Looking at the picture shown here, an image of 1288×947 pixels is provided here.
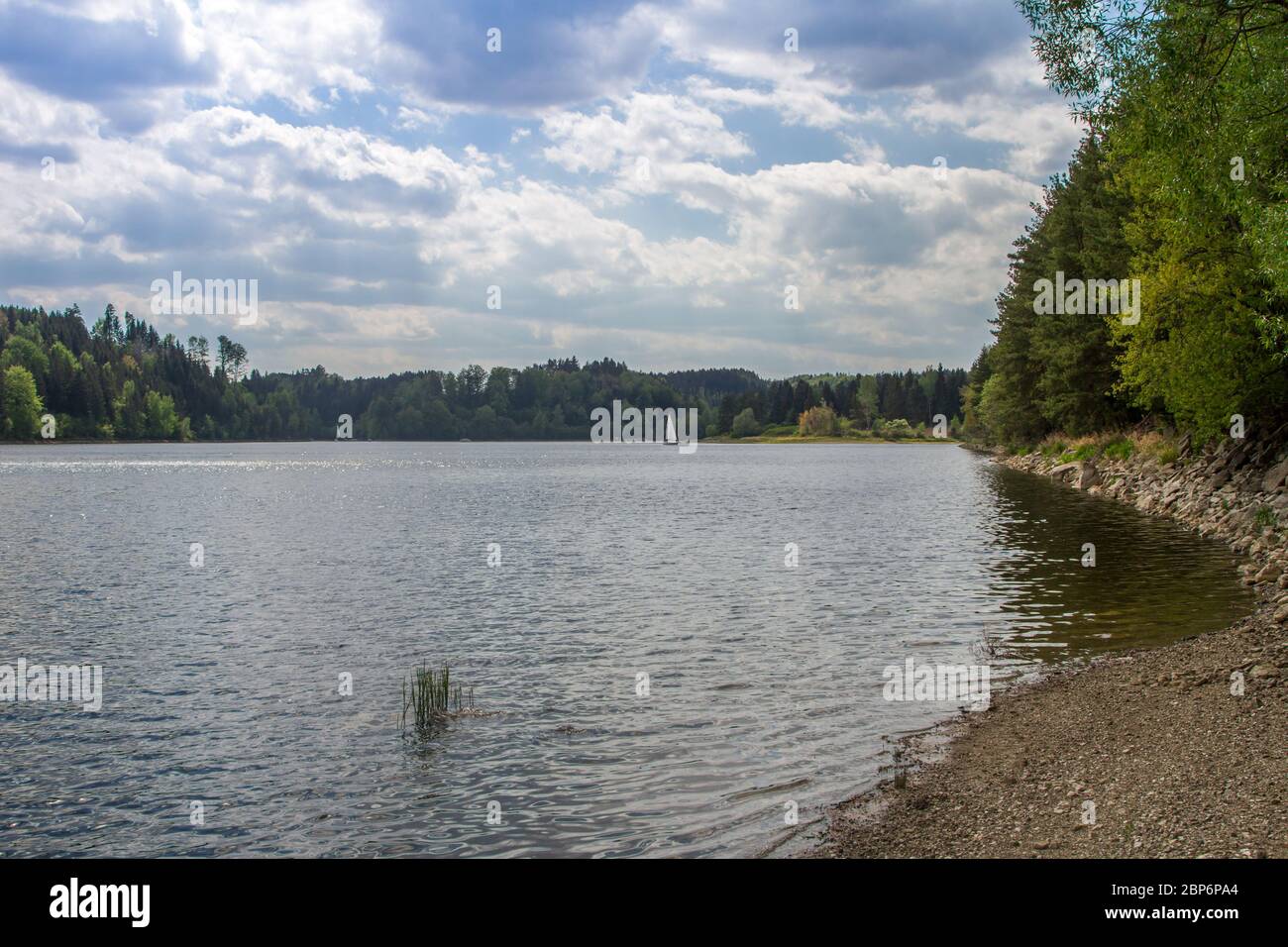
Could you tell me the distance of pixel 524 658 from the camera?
21812 millimetres

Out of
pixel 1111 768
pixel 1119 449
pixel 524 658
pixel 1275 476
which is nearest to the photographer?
pixel 1111 768

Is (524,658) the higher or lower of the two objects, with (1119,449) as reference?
lower

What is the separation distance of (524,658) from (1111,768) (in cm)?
1265

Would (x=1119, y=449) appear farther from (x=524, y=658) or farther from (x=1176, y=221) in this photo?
(x=524, y=658)

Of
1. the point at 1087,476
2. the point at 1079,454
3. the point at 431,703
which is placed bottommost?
the point at 431,703

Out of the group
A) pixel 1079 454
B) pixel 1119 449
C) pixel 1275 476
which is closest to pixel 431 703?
pixel 1275 476

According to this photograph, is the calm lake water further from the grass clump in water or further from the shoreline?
the shoreline

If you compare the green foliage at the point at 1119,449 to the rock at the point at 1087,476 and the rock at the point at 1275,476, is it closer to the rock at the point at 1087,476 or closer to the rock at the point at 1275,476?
the rock at the point at 1087,476

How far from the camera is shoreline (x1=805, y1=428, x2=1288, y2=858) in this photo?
10.2 meters

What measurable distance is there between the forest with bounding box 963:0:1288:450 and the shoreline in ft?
28.3
